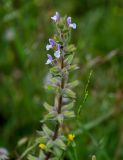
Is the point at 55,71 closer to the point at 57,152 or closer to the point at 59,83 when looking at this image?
the point at 59,83

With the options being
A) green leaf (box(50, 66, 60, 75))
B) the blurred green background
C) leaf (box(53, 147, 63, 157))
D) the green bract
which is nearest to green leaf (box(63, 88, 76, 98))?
the green bract

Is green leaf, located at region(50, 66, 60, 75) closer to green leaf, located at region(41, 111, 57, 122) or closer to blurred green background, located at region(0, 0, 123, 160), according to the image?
green leaf, located at region(41, 111, 57, 122)

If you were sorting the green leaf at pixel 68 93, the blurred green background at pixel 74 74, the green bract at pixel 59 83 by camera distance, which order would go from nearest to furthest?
1. the green bract at pixel 59 83
2. the green leaf at pixel 68 93
3. the blurred green background at pixel 74 74

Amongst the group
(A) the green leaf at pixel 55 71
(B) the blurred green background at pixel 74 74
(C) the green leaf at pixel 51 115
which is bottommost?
(C) the green leaf at pixel 51 115

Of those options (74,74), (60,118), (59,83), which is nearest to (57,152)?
(60,118)

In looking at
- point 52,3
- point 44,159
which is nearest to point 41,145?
point 44,159

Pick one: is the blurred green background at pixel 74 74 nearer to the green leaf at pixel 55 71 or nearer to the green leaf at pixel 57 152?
the green leaf at pixel 57 152

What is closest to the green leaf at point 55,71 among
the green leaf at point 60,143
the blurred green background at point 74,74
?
the green leaf at point 60,143

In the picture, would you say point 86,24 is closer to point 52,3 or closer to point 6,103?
point 52,3
